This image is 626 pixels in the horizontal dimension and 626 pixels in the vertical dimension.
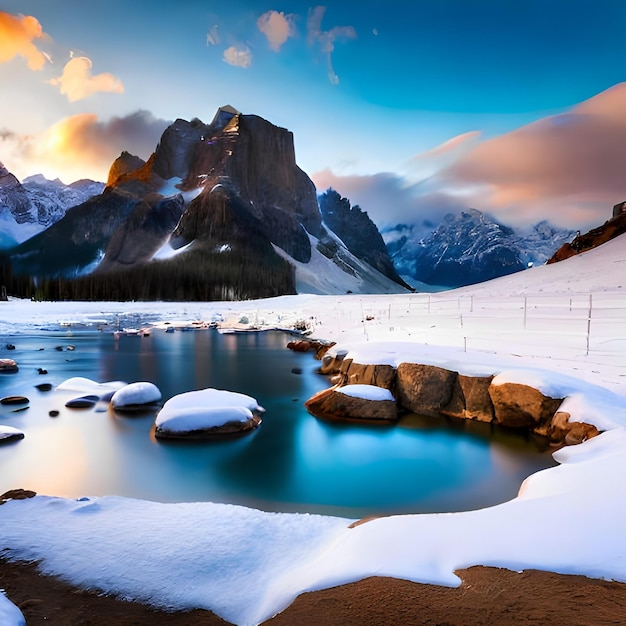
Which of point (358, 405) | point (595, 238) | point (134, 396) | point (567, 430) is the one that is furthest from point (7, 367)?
point (595, 238)

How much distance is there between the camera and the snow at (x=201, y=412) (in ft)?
41.0

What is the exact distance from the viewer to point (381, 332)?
26969mm

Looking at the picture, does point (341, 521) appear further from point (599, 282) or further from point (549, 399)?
point (599, 282)

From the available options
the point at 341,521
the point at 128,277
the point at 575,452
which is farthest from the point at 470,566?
the point at 128,277

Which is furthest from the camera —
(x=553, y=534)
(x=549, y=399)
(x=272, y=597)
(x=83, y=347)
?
(x=83, y=347)

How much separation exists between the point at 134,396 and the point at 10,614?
13014mm

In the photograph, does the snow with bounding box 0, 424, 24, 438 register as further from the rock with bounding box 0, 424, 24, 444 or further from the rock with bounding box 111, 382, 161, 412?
the rock with bounding box 111, 382, 161, 412

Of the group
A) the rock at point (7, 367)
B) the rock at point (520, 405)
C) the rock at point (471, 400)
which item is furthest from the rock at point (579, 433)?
the rock at point (7, 367)

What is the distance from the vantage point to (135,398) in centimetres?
1614

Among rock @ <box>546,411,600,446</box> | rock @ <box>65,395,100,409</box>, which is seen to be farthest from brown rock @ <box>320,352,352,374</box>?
rock @ <box>546,411,600,446</box>

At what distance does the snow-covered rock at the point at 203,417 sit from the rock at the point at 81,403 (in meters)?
5.02

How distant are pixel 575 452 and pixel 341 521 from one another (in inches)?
229

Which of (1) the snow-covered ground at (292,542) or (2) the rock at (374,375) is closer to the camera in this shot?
(1) the snow-covered ground at (292,542)

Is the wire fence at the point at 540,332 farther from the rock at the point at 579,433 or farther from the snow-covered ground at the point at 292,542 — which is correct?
the snow-covered ground at the point at 292,542
